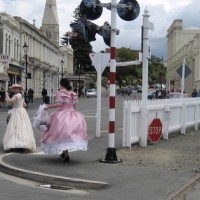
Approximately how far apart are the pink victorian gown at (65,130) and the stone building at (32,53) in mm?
26536

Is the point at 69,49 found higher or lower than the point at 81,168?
higher

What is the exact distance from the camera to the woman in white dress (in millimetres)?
12578

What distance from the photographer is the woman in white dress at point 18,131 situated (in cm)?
1258

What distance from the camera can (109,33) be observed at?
11359mm

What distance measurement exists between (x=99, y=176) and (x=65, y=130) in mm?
1553

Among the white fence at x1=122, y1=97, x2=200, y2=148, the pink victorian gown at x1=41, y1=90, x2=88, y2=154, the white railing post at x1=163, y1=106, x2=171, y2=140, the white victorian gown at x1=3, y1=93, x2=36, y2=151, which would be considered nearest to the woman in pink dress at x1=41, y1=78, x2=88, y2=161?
the pink victorian gown at x1=41, y1=90, x2=88, y2=154

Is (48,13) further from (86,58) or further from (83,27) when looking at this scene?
(83,27)

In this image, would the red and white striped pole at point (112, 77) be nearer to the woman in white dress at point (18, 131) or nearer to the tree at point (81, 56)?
the woman in white dress at point (18, 131)

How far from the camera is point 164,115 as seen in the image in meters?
16.1

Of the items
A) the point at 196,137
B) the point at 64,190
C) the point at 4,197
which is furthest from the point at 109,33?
the point at 196,137

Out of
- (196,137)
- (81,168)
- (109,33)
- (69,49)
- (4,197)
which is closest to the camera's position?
(4,197)

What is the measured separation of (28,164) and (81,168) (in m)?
1.14

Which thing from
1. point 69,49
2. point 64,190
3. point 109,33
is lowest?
point 64,190

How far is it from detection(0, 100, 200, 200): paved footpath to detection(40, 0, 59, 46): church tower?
9340 cm
